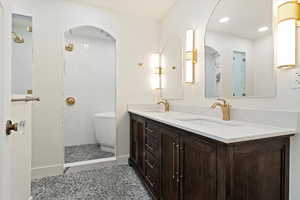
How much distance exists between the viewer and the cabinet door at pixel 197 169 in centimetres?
86

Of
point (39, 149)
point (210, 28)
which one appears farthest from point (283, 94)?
point (39, 149)

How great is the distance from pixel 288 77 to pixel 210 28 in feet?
2.89

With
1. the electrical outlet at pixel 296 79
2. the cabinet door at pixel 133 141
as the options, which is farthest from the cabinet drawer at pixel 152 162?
the electrical outlet at pixel 296 79

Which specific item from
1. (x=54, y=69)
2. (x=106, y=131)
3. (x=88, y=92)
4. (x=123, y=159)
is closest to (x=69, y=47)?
(x=88, y=92)

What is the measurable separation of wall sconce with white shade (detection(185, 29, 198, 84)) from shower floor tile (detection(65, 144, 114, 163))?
6.16 feet

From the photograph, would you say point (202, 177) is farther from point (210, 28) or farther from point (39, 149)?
point (39, 149)

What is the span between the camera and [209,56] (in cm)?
167

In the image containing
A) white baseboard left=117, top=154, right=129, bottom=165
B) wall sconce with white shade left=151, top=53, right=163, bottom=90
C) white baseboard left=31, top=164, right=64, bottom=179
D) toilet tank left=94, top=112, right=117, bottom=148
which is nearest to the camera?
white baseboard left=31, top=164, right=64, bottom=179

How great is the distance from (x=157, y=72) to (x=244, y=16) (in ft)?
5.01

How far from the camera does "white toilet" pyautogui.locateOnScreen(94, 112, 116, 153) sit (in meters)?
2.92

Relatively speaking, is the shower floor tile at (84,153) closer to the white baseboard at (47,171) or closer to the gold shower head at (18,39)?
the white baseboard at (47,171)

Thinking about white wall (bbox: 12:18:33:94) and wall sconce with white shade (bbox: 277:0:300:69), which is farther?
white wall (bbox: 12:18:33:94)

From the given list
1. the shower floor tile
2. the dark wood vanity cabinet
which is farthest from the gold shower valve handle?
the dark wood vanity cabinet

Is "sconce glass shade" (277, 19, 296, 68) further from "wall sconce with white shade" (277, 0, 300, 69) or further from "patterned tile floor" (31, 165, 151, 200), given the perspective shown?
"patterned tile floor" (31, 165, 151, 200)
